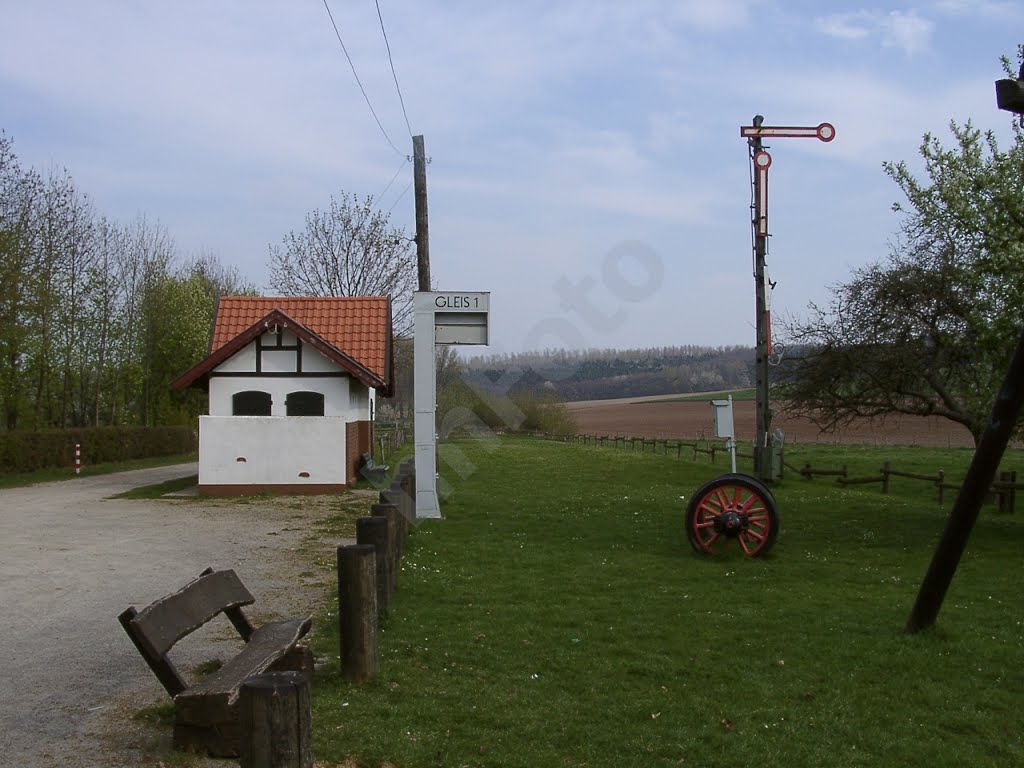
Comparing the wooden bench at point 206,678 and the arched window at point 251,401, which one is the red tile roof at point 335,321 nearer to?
the arched window at point 251,401

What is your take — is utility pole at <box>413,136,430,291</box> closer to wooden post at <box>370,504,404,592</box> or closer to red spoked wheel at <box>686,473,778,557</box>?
red spoked wheel at <box>686,473,778,557</box>

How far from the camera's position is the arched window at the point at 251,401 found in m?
24.0

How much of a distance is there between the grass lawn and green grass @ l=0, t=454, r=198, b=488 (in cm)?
1816

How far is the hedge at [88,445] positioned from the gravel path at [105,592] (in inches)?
329

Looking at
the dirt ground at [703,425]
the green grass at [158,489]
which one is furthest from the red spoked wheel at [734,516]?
the dirt ground at [703,425]

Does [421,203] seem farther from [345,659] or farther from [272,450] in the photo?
[345,659]

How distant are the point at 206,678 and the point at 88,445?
3184 centimetres

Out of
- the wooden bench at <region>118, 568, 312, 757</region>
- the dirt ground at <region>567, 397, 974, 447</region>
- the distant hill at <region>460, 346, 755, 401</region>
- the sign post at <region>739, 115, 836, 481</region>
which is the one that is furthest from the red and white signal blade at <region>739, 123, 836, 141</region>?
the dirt ground at <region>567, 397, 974, 447</region>

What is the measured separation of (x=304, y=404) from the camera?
24203 millimetres

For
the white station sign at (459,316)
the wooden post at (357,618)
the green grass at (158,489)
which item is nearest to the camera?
the wooden post at (357,618)

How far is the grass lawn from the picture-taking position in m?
5.37

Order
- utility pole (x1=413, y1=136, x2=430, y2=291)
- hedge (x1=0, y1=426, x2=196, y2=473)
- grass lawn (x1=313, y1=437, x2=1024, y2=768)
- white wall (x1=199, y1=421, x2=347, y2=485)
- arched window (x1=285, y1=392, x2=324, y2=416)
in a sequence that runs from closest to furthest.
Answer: grass lawn (x1=313, y1=437, x2=1024, y2=768) < utility pole (x1=413, y1=136, x2=430, y2=291) < white wall (x1=199, y1=421, x2=347, y2=485) < arched window (x1=285, y1=392, x2=324, y2=416) < hedge (x1=0, y1=426, x2=196, y2=473)

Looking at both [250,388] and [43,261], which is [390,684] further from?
[43,261]

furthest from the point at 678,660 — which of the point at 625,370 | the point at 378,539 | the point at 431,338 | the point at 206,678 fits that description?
the point at 625,370
